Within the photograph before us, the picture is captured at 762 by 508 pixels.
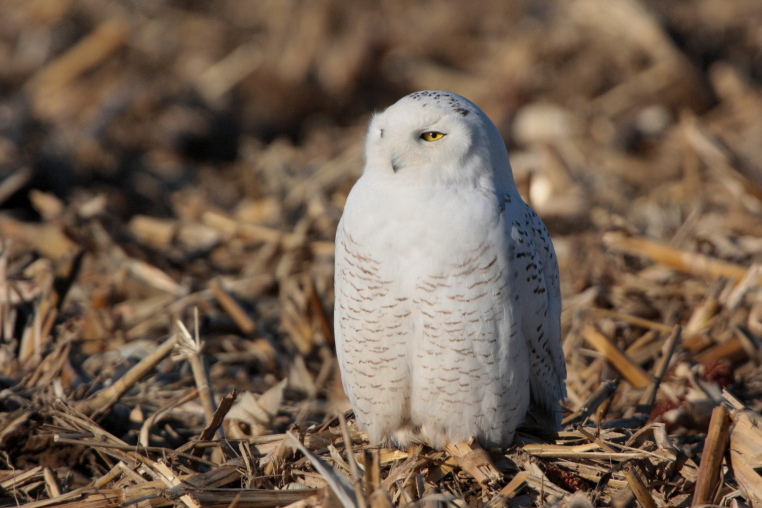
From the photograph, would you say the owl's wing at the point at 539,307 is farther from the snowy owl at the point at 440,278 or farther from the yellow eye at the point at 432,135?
the yellow eye at the point at 432,135

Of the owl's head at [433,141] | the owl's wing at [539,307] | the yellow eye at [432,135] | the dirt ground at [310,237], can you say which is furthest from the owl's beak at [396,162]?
the dirt ground at [310,237]

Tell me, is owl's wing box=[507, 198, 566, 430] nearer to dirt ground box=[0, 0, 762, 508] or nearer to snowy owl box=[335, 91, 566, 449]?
snowy owl box=[335, 91, 566, 449]

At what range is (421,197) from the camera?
101 inches

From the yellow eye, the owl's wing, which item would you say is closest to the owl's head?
the yellow eye

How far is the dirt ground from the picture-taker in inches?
109

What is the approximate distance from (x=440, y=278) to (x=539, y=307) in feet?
1.56

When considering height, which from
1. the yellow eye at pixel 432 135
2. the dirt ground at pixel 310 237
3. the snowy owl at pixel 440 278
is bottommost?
the dirt ground at pixel 310 237

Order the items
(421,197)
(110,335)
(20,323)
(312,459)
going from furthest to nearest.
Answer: (110,335) < (20,323) < (421,197) < (312,459)

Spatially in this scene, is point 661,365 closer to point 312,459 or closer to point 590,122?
point 312,459

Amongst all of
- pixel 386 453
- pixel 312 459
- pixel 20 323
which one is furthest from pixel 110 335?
pixel 312 459

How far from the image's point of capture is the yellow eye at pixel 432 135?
2.56 meters

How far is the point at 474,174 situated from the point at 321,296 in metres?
2.24

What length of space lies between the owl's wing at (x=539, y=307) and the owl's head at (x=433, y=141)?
0.23 metres

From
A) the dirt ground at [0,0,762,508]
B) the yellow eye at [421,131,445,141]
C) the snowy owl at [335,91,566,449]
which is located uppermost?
the yellow eye at [421,131,445,141]
